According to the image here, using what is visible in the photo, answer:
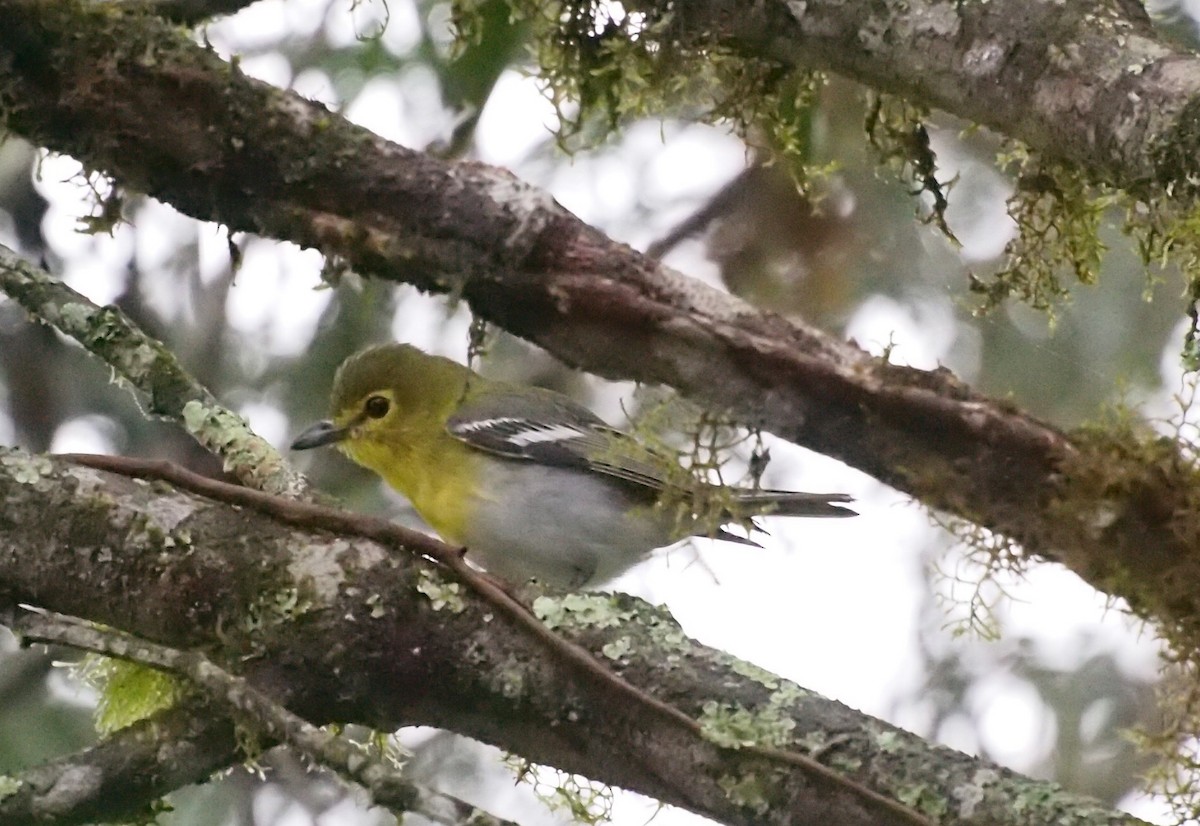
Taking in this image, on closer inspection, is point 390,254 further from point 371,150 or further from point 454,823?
point 454,823

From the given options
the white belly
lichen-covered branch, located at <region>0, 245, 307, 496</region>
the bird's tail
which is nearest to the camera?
lichen-covered branch, located at <region>0, 245, 307, 496</region>

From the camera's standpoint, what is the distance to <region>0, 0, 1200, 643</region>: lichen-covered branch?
5.02 feet

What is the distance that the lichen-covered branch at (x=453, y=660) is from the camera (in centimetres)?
141

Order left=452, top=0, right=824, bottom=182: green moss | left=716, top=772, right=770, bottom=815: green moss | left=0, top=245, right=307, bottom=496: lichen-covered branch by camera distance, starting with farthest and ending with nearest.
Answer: left=0, top=245, right=307, bottom=496: lichen-covered branch
left=452, top=0, right=824, bottom=182: green moss
left=716, top=772, right=770, bottom=815: green moss

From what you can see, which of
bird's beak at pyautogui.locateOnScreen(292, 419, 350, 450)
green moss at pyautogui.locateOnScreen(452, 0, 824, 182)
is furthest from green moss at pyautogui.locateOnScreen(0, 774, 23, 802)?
bird's beak at pyautogui.locateOnScreen(292, 419, 350, 450)

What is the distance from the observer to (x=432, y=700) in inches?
59.7

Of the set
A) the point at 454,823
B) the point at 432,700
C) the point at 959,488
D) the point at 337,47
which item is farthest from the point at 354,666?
the point at 337,47

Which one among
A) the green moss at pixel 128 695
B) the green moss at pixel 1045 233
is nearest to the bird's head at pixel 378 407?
the green moss at pixel 128 695

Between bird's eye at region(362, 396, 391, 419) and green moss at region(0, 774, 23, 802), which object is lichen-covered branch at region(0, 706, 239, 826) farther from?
bird's eye at region(362, 396, 391, 419)

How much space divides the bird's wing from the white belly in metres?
0.04

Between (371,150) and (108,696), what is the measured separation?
77 centimetres

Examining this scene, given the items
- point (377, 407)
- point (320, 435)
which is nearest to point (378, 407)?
point (377, 407)

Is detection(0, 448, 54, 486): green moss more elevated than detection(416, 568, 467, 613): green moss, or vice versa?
detection(0, 448, 54, 486): green moss

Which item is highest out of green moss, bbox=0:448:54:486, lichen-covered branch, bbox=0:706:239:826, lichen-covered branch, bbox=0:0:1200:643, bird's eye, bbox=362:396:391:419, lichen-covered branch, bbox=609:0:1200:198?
bird's eye, bbox=362:396:391:419
